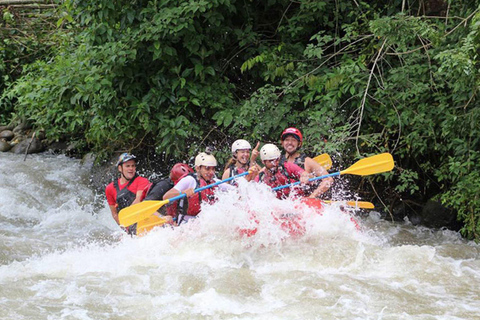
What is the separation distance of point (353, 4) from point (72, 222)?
A: 4549 millimetres

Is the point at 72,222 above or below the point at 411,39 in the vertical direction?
below

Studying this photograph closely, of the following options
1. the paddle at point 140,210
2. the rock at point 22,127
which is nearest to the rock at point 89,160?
the rock at point 22,127

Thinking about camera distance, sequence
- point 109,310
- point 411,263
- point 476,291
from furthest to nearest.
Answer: point 411,263 < point 476,291 < point 109,310

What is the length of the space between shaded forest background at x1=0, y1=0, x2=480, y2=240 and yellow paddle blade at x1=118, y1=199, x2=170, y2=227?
1866 mm

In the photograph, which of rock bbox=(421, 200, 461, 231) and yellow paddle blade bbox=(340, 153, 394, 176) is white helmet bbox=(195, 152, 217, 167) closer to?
yellow paddle blade bbox=(340, 153, 394, 176)

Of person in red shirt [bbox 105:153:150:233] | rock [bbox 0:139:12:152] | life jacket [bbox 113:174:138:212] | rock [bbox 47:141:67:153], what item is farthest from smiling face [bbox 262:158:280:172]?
rock [bbox 0:139:12:152]

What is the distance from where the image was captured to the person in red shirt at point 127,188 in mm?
7266

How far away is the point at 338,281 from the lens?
551 centimetres

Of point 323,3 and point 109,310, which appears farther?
point 323,3

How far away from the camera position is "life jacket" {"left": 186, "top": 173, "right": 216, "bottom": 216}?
6965 millimetres

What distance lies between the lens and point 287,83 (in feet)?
27.5

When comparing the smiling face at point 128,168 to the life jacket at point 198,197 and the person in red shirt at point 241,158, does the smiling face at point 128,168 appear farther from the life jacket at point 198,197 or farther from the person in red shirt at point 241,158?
the person in red shirt at point 241,158

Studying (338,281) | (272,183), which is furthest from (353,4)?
(338,281)

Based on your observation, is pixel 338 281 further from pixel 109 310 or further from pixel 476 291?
pixel 109 310
